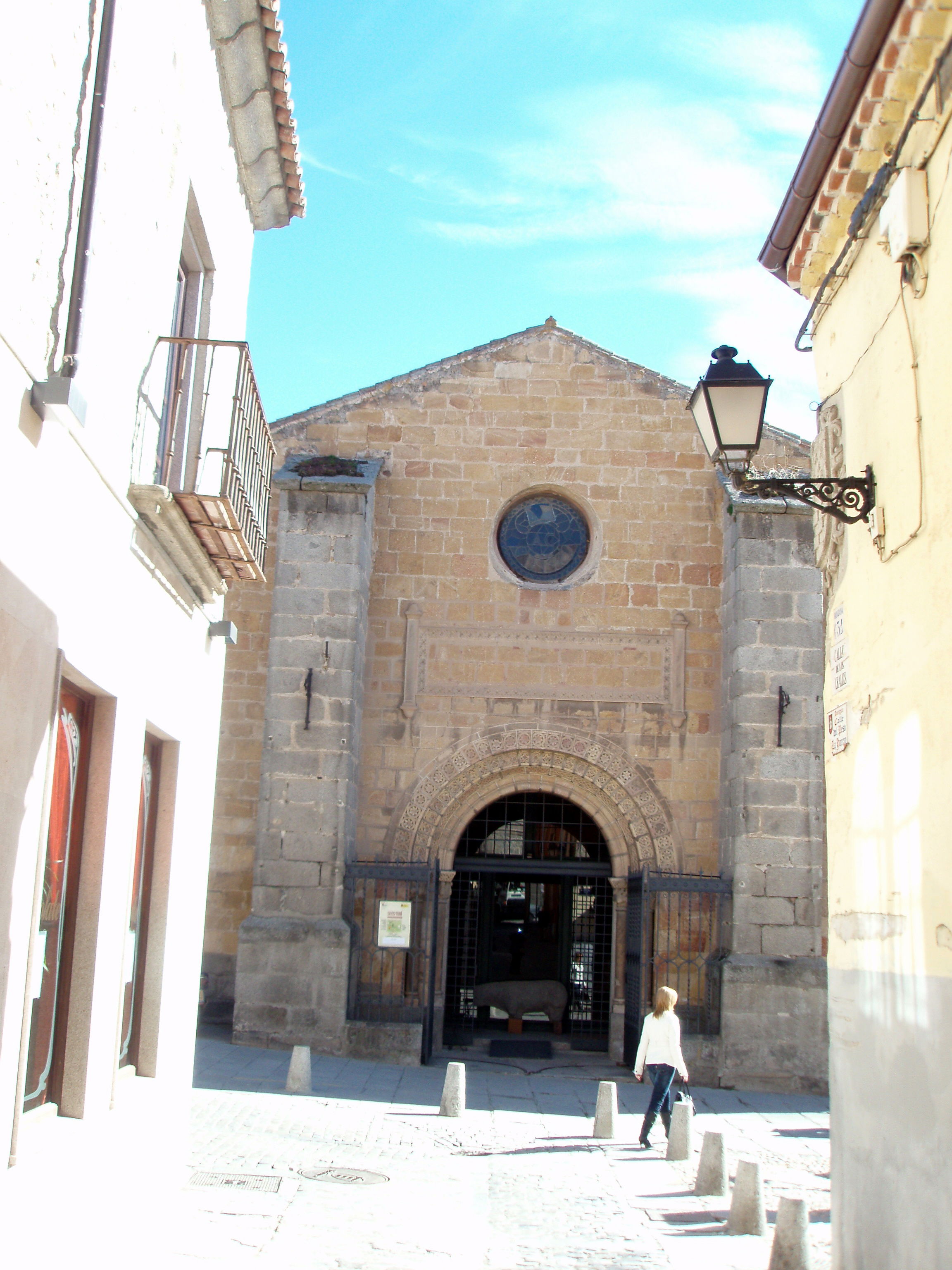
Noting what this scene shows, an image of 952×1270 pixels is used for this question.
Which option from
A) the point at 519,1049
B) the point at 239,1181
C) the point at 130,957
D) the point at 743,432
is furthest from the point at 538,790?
the point at 743,432

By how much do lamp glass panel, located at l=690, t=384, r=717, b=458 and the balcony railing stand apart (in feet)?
7.53

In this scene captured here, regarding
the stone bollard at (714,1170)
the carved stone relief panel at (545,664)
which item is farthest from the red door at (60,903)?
the carved stone relief panel at (545,664)

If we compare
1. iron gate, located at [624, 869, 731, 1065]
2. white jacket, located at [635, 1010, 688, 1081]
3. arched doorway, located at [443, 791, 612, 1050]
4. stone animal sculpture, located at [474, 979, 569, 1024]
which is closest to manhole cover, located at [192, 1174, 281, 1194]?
white jacket, located at [635, 1010, 688, 1081]

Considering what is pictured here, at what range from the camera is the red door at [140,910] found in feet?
20.7

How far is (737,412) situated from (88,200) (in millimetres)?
2994

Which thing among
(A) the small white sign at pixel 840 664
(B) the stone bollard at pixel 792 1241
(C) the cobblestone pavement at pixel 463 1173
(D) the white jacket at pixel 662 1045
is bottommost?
(C) the cobblestone pavement at pixel 463 1173

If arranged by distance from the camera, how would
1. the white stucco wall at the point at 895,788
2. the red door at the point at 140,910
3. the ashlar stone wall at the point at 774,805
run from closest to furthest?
1. the white stucco wall at the point at 895,788
2. the red door at the point at 140,910
3. the ashlar stone wall at the point at 774,805

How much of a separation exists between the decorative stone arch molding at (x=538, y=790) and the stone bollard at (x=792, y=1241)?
7.97 metres

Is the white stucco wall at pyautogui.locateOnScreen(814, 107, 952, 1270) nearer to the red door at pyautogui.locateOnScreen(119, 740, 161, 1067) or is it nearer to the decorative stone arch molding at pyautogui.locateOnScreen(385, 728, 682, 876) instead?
the red door at pyautogui.locateOnScreen(119, 740, 161, 1067)

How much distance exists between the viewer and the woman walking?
9.17 meters

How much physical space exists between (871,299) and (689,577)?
8.68 m

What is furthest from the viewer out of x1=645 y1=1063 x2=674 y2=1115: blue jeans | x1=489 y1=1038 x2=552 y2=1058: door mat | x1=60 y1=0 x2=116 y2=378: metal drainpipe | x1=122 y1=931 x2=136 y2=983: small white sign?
x1=489 y1=1038 x2=552 y2=1058: door mat

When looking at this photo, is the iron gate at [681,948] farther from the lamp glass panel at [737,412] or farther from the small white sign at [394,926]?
the lamp glass panel at [737,412]

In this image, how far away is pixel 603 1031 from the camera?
14.8m
